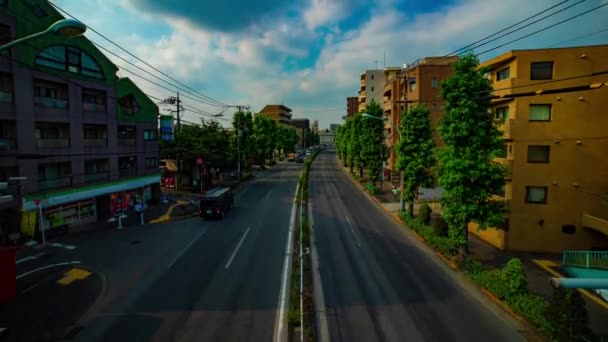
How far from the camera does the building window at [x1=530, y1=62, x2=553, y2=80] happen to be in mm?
19094

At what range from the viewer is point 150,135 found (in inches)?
1320

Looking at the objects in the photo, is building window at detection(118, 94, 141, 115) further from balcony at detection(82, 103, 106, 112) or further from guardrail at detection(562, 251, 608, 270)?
guardrail at detection(562, 251, 608, 270)

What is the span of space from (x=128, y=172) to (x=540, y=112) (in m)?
34.4

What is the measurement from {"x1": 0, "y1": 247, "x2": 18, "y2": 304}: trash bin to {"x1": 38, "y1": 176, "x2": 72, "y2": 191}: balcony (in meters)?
9.76

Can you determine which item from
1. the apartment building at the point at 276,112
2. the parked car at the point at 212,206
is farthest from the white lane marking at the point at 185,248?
the apartment building at the point at 276,112

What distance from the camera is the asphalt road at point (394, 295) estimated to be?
11172 mm

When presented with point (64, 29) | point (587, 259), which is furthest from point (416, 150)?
point (64, 29)

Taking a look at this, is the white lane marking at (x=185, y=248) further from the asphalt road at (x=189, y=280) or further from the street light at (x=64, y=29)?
the street light at (x=64, y=29)

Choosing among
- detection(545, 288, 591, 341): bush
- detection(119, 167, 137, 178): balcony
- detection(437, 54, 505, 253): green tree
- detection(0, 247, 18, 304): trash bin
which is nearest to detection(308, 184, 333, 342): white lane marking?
detection(545, 288, 591, 341): bush

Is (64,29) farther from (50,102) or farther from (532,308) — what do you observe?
(50,102)

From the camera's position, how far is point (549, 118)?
19.3 metres

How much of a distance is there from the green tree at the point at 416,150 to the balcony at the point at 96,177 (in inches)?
1016

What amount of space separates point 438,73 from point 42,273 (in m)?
45.7

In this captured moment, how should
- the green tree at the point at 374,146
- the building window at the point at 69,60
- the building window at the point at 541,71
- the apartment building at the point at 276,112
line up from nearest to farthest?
the building window at the point at 541,71 < the building window at the point at 69,60 < the green tree at the point at 374,146 < the apartment building at the point at 276,112
